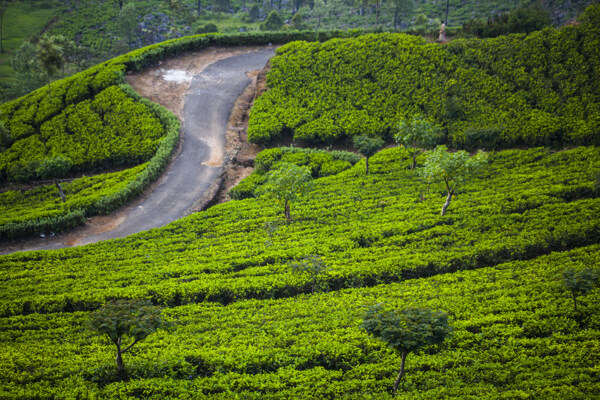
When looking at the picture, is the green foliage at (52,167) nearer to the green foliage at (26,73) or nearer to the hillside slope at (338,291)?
the hillside slope at (338,291)

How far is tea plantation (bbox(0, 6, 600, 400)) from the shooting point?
46.8ft

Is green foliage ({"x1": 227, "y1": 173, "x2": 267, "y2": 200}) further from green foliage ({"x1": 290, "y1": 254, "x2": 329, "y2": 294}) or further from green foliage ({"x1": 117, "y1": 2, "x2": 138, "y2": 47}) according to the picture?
green foliage ({"x1": 117, "y1": 2, "x2": 138, "y2": 47})

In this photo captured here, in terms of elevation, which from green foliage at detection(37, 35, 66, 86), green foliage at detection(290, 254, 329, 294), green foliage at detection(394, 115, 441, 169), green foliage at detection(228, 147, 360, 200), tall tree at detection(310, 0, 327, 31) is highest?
tall tree at detection(310, 0, 327, 31)

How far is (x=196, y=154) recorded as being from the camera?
1423 inches

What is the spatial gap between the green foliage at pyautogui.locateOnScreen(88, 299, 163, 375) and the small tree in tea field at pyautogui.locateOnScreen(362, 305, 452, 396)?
24.0 ft

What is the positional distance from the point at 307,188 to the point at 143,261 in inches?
423

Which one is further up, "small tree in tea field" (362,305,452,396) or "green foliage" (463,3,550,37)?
"green foliage" (463,3,550,37)

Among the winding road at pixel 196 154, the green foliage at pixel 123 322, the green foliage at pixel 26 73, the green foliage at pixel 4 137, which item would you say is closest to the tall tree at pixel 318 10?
the winding road at pixel 196 154

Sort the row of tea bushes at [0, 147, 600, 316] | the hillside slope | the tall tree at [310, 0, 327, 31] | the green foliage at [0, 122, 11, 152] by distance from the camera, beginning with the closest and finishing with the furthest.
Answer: the hillside slope < the row of tea bushes at [0, 147, 600, 316] < the green foliage at [0, 122, 11, 152] < the tall tree at [310, 0, 327, 31]

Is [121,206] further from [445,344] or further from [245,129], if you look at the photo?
[445,344]

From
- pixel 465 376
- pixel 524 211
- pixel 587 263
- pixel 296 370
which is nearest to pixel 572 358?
pixel 465 376

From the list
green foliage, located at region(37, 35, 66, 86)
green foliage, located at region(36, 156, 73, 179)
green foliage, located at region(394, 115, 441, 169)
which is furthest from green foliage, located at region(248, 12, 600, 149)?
green foliage, located at region(37, 35, 66, 86)

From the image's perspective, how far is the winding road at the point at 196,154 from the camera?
2906 centimetres

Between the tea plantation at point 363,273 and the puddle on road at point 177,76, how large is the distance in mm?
11205
